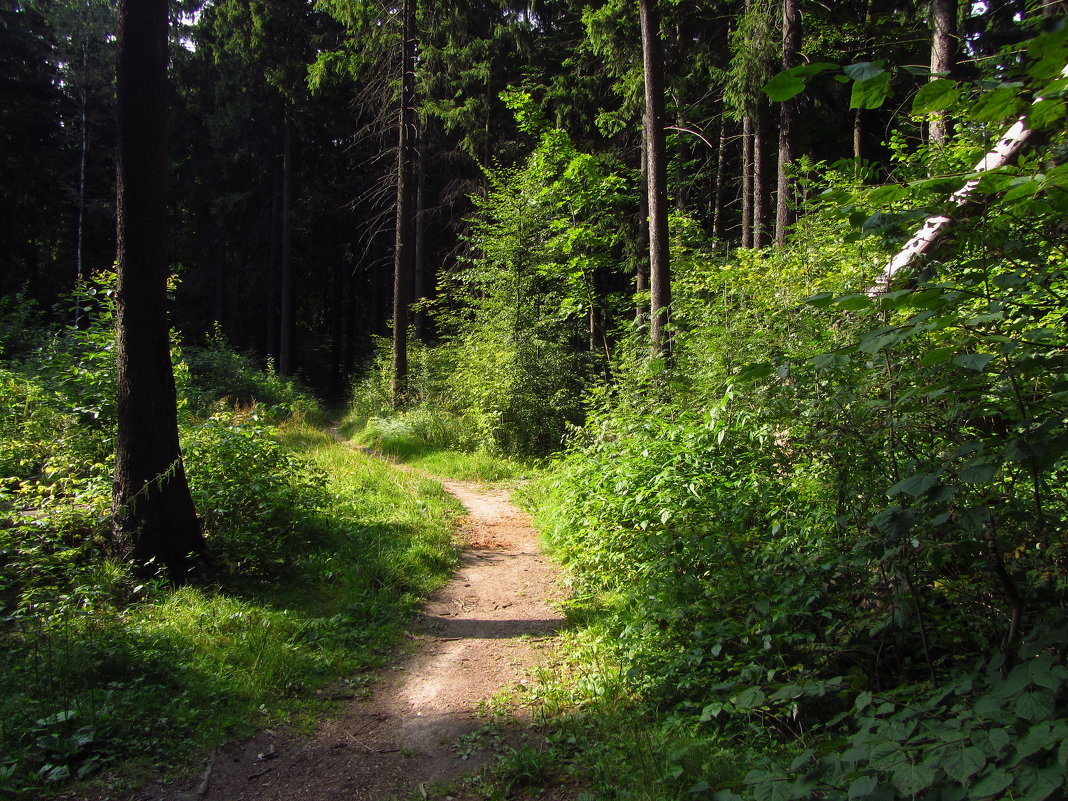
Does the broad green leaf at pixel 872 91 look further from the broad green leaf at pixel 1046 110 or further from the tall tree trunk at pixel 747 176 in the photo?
the tall tree trunk at pixel 747 176

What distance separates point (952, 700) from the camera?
2.71 meters

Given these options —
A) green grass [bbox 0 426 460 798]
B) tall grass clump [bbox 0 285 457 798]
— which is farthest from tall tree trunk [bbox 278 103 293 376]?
green grass [bbox 0 426 460 798]

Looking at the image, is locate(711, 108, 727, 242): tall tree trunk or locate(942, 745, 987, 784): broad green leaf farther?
locate(711, 108, 727, 242): tall tree trunk

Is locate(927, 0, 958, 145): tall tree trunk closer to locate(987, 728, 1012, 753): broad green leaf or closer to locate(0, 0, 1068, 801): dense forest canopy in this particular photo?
locate(0, 0, 1068, 801): dense forest canopy

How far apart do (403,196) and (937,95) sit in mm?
16926

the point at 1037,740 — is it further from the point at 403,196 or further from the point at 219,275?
the point at 219,275

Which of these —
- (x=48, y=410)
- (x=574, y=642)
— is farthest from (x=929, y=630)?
(x=48, y=410)

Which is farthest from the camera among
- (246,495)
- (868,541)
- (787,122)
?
(787,122)

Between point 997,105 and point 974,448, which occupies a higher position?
point 997,105

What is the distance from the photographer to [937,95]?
6.12ft

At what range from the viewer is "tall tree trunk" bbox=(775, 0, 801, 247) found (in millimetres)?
11117

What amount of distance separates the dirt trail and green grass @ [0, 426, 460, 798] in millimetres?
224

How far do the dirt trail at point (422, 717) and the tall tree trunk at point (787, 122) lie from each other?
828 centimetres

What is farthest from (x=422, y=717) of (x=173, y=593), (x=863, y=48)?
(x=863, y=48)
